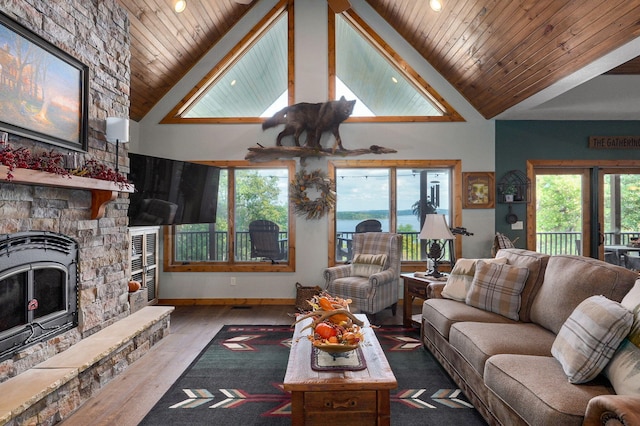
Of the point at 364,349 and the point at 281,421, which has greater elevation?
the point at 364,349

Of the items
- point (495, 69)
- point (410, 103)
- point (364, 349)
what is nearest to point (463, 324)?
point (364, 349)

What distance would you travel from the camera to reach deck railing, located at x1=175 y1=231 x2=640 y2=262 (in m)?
5.78

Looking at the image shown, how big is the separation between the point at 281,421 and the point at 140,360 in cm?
173

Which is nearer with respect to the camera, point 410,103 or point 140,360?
point 140,360

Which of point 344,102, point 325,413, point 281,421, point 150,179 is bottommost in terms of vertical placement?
point 281,421

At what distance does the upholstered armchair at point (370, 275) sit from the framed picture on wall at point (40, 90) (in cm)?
309

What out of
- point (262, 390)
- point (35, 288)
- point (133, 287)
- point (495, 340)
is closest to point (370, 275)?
point (262, 390)

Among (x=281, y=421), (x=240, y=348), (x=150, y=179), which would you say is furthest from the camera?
(x=150, y=179)

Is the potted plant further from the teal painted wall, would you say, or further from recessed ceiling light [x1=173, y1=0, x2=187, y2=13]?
recessed ceiling light [x1=173, y1=0, x2=187, y2=13]

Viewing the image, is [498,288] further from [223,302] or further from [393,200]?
[223,302]

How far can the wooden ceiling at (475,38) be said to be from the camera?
130 inches

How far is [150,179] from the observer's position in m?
4.16

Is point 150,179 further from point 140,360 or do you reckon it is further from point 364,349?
point 364,349

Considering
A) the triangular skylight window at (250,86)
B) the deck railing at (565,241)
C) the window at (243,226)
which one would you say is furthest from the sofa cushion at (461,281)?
the triangular skylight window at (250,86)
